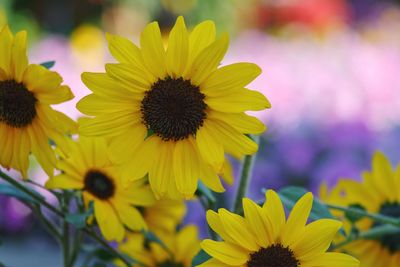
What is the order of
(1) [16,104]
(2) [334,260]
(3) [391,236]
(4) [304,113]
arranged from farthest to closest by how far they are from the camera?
(4) [304,113]
(3) [391,236]
(1) [16,104]
(2) [334,260]

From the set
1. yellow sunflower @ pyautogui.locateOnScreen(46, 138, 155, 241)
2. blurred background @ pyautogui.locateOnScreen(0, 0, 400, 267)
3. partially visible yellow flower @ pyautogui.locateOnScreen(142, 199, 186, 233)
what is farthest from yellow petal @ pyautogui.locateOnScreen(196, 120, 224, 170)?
blurred background @ pyautogui.locateOnScreen(0, 0, 400, 267)

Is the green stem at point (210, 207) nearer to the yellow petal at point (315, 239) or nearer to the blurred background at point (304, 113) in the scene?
the yellow petal at point (315, 239)

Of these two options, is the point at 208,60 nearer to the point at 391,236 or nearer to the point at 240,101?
the point at 240,101

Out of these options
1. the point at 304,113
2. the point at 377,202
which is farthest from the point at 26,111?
the point at 304,113

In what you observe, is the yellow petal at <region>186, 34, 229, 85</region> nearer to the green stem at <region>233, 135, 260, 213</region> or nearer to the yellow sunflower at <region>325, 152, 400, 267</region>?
the green stem at <region>233, 135, 260, 213</region>

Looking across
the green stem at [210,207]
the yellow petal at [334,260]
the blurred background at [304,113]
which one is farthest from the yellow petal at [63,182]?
the blurred background at [304,113]

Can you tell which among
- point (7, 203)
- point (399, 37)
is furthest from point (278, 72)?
point (399, 37)
